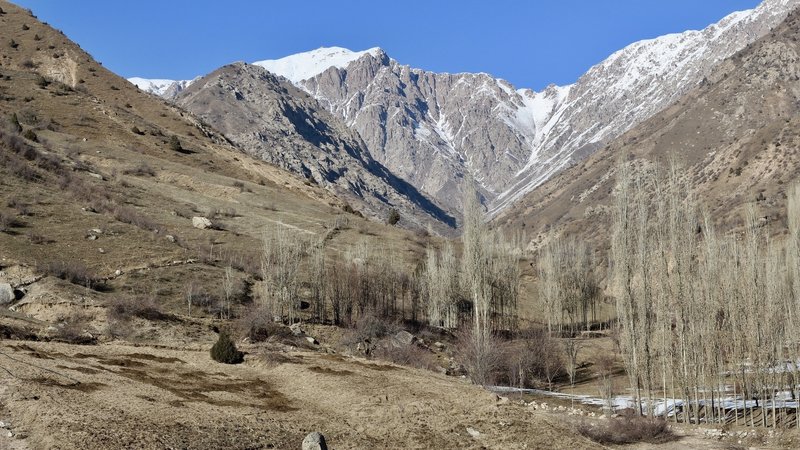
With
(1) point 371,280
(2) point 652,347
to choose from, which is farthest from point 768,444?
(1) point 371,280

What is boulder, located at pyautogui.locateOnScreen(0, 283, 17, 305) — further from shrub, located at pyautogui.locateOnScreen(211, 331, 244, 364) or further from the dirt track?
shrub, located at pyautogui.locateOnScreen(211, 331, 244, 364)

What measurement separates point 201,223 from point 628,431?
47.2 meters

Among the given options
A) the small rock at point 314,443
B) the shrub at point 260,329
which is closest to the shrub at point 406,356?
the shrub at point 260,329

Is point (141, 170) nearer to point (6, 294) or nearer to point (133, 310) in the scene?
point (6, 294)

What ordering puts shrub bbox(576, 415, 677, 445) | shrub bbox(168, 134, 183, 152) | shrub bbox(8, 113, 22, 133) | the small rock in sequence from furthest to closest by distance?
shrub bbox(168, 134, 183, 152) → shrub bbox(8, 113, 22, 133) → shrub bbox(576, 415, 677, 445) → the small rock

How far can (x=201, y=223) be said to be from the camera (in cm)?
6431

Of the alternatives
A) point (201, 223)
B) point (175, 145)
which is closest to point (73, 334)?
point (201, 223)

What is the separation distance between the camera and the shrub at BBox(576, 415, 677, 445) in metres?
26.2

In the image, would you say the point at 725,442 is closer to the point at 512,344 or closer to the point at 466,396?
the point at 466,396

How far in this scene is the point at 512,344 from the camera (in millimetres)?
55000

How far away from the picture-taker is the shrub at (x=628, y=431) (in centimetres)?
2617

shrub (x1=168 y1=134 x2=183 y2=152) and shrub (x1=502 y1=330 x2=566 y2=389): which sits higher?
shrub (x1=168 y1=134 x2=183 y2=152)

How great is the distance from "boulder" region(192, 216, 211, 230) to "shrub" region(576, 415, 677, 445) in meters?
44.9

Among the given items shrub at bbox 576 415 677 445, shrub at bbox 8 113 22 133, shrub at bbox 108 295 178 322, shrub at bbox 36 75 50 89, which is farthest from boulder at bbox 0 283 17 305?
shrub at bbox 36 75 50 89
